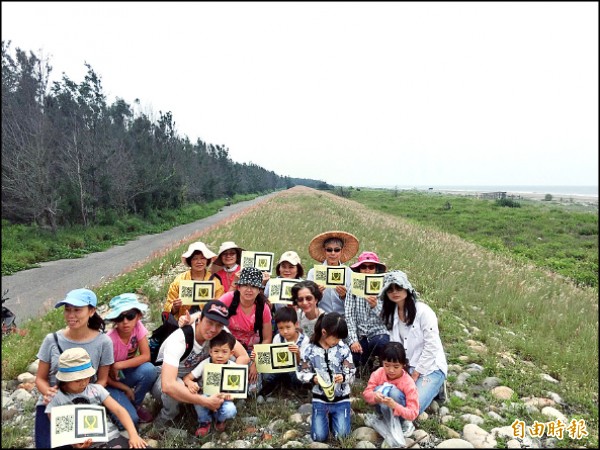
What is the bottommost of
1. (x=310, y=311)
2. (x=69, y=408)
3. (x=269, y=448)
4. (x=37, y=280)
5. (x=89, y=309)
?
(x=37, y=280)

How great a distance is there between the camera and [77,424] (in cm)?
313

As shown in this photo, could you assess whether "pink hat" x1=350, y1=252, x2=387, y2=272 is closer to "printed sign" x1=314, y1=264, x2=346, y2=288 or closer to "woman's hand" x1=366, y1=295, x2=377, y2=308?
"printed sign" x1=314, y1=264, x2=346, y2=288

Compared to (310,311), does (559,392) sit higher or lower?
lower

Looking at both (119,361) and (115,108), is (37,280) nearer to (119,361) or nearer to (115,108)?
(119,361)

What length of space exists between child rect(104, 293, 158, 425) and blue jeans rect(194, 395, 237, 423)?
2.13 feet

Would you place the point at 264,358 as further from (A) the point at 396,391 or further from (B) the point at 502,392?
(B) the point at 502,392

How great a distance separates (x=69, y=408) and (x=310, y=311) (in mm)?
2512

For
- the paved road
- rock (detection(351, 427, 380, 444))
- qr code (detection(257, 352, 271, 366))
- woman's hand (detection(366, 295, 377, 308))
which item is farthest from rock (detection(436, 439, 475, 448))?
the paved road

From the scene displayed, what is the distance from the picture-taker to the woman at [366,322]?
4.74m

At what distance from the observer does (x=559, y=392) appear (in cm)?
449

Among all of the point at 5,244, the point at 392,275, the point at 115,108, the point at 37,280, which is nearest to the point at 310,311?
the point at 392,275

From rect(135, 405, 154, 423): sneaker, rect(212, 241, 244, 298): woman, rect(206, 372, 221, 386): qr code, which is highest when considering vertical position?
rect(212, 241, 244, 298): woman

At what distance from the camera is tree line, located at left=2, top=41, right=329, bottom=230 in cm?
1622

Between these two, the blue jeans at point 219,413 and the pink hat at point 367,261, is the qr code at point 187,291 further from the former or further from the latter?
the pink hat at point 367,261
